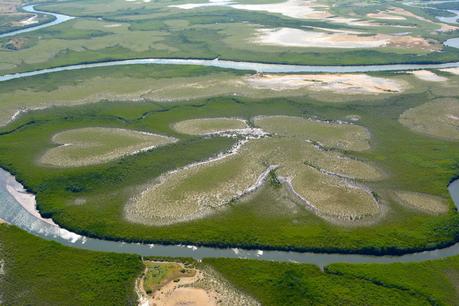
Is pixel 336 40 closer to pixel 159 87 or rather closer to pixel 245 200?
pixel 159 87

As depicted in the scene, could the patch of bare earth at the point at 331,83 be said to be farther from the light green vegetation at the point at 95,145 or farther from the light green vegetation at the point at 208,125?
the light green vegetation at the point at 95,145

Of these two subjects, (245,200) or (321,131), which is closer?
(245,200)

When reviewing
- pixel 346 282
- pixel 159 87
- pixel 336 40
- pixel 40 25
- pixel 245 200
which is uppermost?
pixel 336 40

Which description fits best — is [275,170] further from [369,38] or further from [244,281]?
[369,38]

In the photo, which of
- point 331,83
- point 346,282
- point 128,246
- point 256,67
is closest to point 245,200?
point 128,246

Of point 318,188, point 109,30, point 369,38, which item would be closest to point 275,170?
point 318,188

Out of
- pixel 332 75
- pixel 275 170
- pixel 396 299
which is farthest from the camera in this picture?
pixel 332 75
